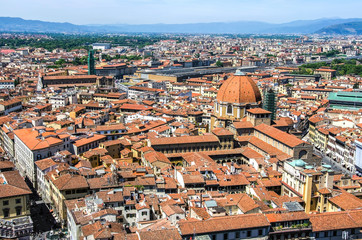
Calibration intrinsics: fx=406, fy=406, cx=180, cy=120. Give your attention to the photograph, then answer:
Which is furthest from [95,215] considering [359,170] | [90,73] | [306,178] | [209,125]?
[90,73]

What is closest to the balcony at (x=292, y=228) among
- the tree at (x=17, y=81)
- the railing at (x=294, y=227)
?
the railing at (x=294, y=227)

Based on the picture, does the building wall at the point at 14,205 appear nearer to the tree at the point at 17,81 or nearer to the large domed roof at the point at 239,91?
the large domed roof at the point at 239,91

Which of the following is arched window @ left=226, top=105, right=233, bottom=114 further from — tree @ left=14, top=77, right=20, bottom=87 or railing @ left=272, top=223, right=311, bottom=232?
tree @ left=14, top=77, right=20, bottom=87

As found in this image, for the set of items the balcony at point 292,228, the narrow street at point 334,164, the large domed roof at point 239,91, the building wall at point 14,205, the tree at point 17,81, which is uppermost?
the large domed roof at point 239,91

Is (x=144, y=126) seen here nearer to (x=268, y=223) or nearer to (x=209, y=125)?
(x=209, y=125)

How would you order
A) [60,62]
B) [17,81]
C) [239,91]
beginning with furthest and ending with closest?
[60,62]
[17,81]
[239,91]

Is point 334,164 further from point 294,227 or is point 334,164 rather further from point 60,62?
point 60,62

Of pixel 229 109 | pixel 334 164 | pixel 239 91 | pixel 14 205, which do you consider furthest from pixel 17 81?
pixel 334 164

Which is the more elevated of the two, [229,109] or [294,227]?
[229,109]
